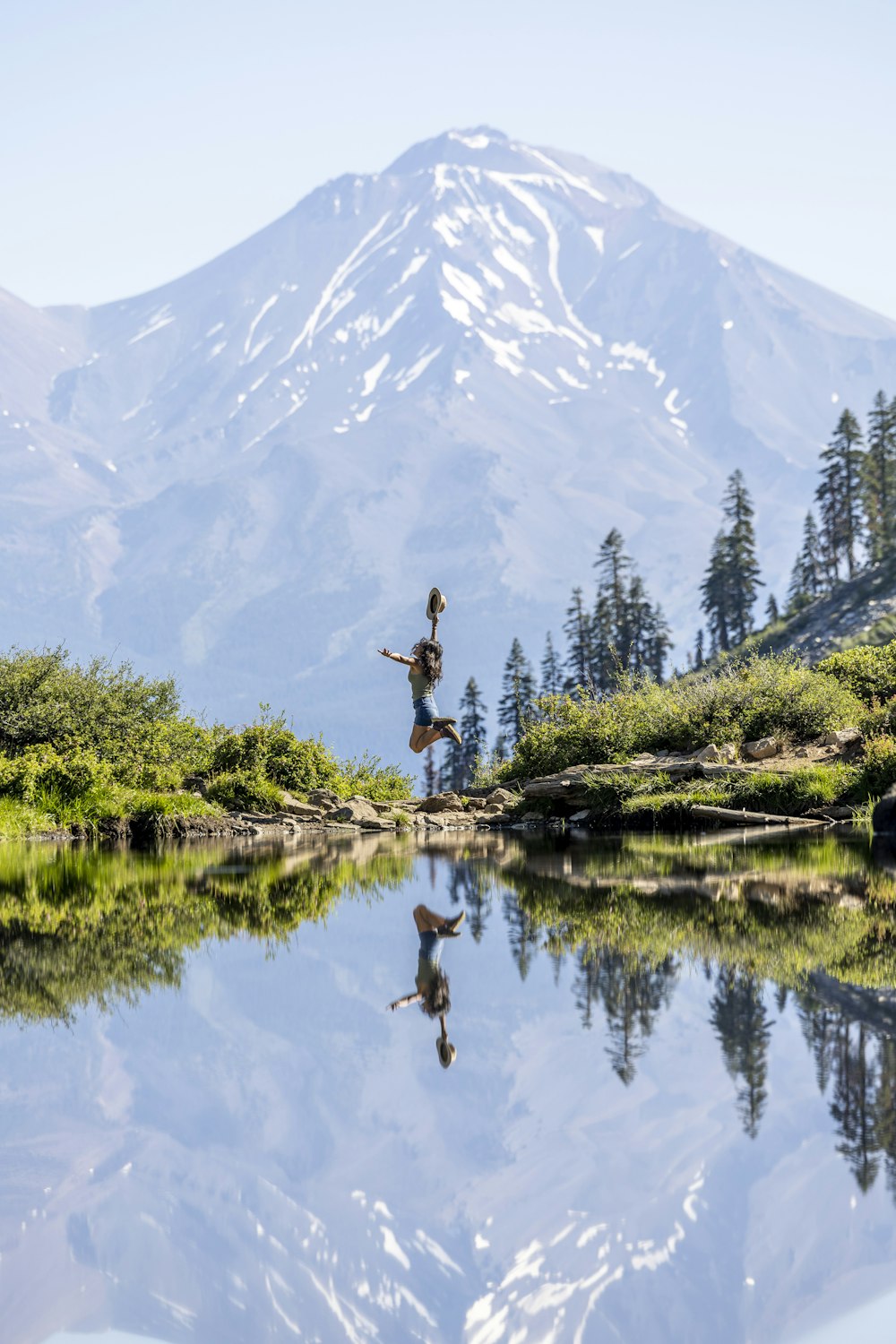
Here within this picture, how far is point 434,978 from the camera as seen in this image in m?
8.52

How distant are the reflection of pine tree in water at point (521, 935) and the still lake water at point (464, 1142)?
3.4 inches

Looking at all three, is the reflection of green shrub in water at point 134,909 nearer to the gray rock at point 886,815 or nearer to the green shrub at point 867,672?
the gray rock at point 886,815

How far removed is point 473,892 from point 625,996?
19.6 ft

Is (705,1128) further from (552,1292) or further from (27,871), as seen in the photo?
(27,871)

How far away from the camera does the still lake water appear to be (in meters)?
4.05

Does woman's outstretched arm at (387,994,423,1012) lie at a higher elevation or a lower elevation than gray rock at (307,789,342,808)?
lower

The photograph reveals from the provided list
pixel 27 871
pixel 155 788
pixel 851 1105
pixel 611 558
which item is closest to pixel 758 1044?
pixel 851 1105

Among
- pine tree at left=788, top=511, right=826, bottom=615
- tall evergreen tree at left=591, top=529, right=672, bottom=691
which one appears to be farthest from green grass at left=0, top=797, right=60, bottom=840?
pine tree at left=788, top=511, right=826, bottom=615

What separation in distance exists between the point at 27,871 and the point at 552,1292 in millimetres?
13556

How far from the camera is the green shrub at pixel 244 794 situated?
1022 inches

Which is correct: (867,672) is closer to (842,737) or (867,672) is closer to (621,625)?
(842,737)

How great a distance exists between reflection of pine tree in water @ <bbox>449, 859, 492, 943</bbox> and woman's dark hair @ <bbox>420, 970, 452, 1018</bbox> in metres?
1.76

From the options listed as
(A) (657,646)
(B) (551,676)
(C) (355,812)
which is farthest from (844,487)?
(C) (355,812)

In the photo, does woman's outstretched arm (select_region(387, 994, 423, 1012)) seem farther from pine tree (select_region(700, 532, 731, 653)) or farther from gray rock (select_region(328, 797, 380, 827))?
pine tree (select_region(700, 532, 731, 653))
